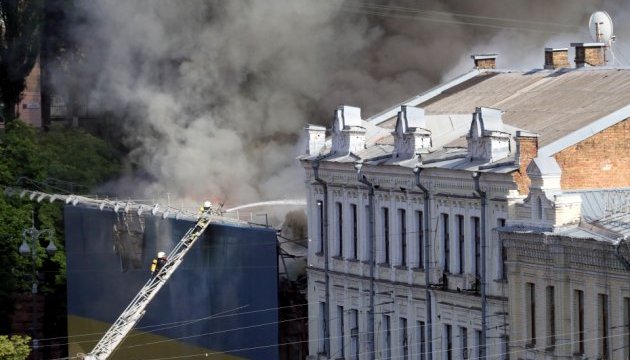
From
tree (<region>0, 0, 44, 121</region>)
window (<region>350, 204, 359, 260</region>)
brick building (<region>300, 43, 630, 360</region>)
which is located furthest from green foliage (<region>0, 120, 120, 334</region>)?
window (<region>350, 204, 359, 260</region>)

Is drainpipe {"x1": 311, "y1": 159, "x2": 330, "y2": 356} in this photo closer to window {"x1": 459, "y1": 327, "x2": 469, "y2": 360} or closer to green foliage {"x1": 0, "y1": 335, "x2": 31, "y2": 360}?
window {"x1": 459, "y1": 327, "x2": 469, "y2": 360}

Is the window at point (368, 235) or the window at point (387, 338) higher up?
the window at point (368, 235)

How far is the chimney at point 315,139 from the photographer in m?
57.0

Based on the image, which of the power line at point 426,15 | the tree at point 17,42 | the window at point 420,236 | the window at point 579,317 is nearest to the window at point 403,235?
the window at point 420,236

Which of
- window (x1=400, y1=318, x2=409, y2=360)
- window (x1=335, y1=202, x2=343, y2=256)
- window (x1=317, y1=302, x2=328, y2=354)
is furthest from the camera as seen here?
window (x1=317, y1=302, x2=328, y2=354)

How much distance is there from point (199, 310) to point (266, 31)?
13243 millimetres

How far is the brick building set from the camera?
4809cm

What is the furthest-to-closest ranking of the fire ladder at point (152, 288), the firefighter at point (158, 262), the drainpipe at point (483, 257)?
the fire ladder at point (152, 288), the firefighter at point (158, 262), the drainpipe at point (483, 257)

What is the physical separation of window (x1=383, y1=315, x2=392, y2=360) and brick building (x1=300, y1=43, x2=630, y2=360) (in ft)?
0.09

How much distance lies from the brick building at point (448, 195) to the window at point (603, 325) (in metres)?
1.57

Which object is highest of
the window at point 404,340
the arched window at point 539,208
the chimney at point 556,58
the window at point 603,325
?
the chimney at point 556,58

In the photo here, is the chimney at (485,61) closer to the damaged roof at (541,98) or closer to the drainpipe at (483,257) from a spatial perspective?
the damaged roof at (541,98)

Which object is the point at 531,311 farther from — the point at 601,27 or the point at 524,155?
the point at 601,27

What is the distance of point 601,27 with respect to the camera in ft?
184
